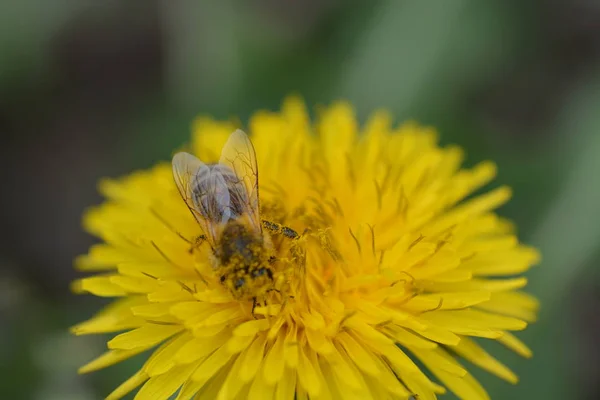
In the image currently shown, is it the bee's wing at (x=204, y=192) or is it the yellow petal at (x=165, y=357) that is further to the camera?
the bee's wing at (x=204, y=192)

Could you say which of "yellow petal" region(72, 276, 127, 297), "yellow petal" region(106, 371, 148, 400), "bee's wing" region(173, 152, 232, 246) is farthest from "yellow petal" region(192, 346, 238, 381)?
"yellow petal" region(72, 276, 127, 297)

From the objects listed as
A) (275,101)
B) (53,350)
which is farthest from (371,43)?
(53,350)

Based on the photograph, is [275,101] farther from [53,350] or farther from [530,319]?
[530,319]

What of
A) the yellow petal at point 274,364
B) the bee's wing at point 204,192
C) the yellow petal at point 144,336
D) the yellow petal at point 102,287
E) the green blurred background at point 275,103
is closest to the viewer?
the yellow petal at point 274,364

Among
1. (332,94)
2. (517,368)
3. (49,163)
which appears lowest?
(517,368)

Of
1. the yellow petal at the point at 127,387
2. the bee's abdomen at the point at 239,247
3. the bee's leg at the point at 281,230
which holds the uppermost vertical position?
the bee's leg at the point at 281,230

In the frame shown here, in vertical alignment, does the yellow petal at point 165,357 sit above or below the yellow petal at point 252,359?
above

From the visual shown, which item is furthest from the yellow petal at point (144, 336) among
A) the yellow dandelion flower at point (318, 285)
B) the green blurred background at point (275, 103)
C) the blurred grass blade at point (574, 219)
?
the blurred grass blade at point (574, 219)

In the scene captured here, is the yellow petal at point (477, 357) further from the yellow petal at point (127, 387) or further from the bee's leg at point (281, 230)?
the yellow petal at point (127, 387)

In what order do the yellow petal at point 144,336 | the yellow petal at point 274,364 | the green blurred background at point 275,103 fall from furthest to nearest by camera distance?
the green blurred background at point 275,103 < the yellow petal at point 144,336 < the yellow petal at point 274,364
